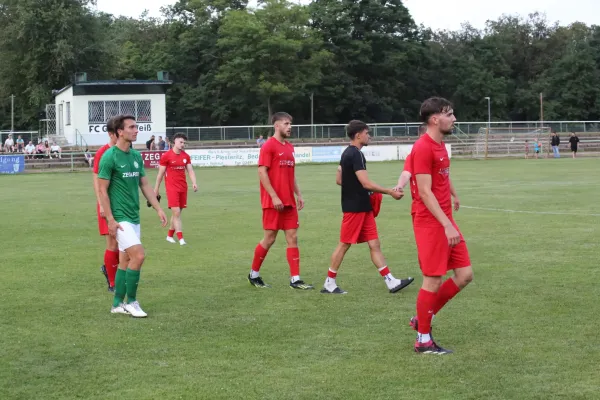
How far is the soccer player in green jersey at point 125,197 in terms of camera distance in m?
8.38

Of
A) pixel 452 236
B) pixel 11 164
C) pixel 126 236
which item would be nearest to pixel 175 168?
pixel 126 236

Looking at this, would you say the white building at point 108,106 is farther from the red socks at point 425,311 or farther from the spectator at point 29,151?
the red socks at point 425,311

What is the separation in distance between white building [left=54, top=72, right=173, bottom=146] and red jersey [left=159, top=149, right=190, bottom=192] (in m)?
38.2

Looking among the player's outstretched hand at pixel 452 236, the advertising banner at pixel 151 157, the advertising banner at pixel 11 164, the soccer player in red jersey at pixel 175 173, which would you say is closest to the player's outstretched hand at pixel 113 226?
the player's outstretched hand at pixel 452 236

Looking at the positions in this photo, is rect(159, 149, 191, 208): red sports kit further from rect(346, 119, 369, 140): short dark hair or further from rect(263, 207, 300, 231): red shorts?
rect(346, 119, 369, 140): short dark hair

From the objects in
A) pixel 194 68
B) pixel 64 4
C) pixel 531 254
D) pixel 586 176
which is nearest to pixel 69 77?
pixel 64 4

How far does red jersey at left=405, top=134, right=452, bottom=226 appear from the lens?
6688 millimetres

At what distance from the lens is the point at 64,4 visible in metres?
69.5

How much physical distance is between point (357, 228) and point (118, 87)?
45.9 metres

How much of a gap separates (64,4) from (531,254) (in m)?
63.5

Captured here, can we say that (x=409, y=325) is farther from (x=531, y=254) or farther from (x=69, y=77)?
(x=69, y=77)

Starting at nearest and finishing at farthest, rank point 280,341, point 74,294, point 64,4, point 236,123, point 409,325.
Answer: point 280,341 < point 409,325 < point 74,294 < point 64,4 < point 236,123

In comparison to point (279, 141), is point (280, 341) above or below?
below

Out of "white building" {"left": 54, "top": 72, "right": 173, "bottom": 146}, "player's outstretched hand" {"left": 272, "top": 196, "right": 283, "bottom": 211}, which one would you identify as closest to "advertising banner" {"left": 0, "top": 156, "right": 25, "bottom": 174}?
"white building" {"left": 54, "top": 72, "right": 173, "bottom": 146}
